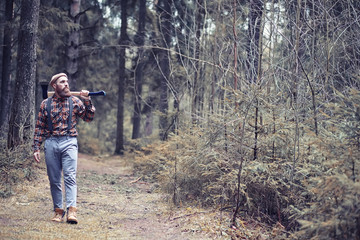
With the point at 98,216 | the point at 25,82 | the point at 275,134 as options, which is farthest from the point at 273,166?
the point at 25,82

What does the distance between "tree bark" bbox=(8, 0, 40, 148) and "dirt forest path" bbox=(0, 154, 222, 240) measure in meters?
1.22

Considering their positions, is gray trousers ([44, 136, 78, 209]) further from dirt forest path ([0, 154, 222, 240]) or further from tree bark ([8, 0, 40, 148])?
tree bark ([8, 0, 40, 148])

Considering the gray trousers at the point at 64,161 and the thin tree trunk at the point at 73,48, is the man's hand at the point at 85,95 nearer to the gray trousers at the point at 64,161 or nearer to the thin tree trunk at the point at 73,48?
the gray trousers at the point at 64,161

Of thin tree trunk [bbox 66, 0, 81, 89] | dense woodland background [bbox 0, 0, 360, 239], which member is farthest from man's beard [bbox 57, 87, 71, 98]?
thin tree trunk [bbox 66, 0, 81, 89]

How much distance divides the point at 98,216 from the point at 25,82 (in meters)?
4.54

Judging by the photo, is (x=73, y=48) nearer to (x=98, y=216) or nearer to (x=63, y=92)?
(x=63, y=92)

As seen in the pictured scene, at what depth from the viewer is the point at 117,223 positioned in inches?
225

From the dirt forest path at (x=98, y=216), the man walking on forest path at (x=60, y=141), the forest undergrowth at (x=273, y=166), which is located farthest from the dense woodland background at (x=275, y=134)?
the man walking on forest path at (x=60, y=141)

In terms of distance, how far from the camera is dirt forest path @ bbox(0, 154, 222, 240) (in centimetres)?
484

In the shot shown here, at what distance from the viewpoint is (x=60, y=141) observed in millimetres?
5227

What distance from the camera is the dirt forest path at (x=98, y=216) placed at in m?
4.84

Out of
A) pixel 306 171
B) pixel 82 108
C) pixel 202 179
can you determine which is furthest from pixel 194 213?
pixel 82 108

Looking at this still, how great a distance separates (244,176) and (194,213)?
103 centimetres

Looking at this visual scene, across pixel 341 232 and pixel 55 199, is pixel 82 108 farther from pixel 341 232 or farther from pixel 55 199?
pixel 341 232
